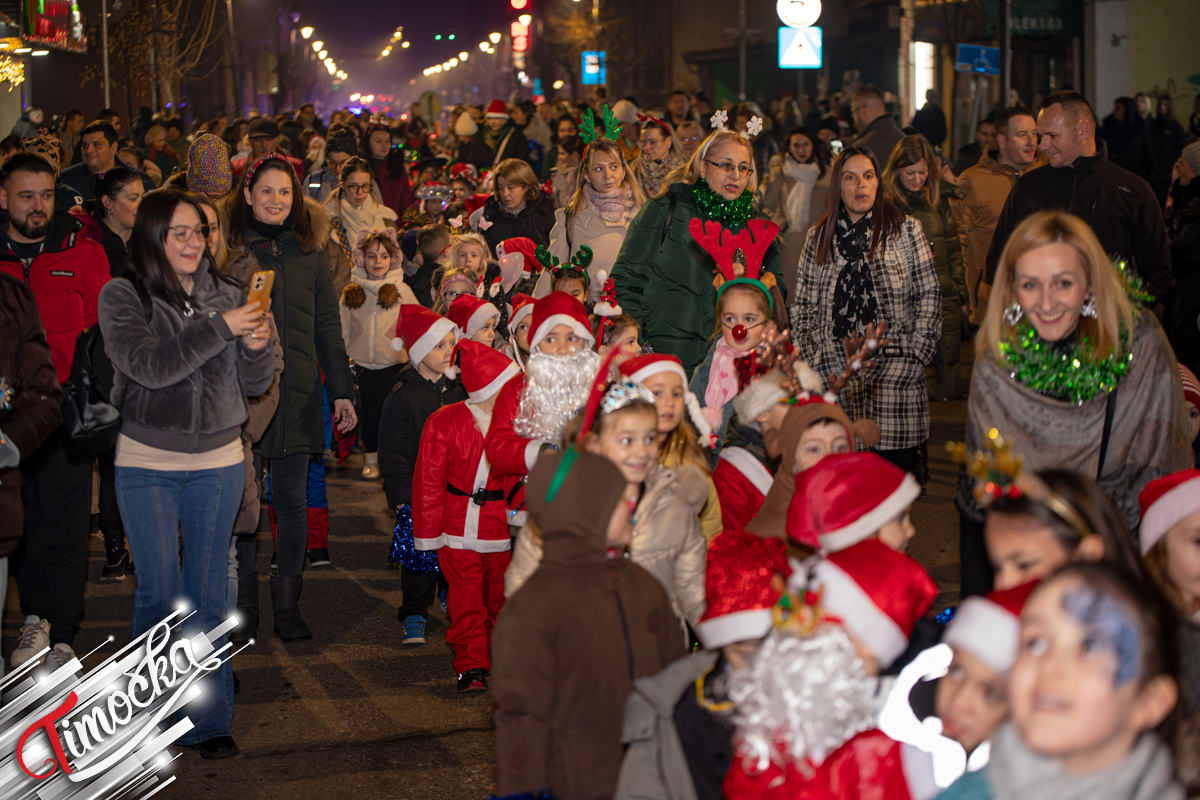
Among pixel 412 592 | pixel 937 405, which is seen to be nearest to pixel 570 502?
pixel 412 592

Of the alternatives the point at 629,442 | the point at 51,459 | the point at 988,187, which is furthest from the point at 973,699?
the point at 988,187

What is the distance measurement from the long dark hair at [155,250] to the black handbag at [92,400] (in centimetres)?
5

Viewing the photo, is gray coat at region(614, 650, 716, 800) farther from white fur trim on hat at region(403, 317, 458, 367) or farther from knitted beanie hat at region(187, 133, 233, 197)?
knitted beanie hat at region(187, 133, 233, 197)

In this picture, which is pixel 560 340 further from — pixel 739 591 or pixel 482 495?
pixel 739 591

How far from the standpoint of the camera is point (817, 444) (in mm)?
4699

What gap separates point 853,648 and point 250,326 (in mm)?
2892

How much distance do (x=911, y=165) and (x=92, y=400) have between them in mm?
6313

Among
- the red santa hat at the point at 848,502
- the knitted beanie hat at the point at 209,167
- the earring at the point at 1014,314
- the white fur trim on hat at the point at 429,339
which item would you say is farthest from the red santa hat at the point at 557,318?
the knitted beanie hat at the point at 209,167

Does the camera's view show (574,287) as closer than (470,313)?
No

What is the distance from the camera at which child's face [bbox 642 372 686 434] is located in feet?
17.3

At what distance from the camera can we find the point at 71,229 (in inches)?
266

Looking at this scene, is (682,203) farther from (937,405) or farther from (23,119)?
(23,119)

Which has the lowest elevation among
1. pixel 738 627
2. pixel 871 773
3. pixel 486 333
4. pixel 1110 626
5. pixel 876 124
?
pixel 871 773

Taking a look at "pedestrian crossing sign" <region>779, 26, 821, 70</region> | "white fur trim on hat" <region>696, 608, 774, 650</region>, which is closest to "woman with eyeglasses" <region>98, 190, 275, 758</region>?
"white fur trim on hat" <region>696, 608, 774, 650</region>
